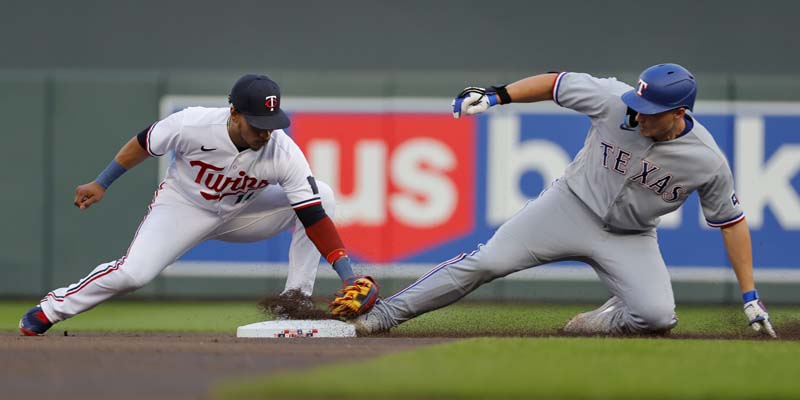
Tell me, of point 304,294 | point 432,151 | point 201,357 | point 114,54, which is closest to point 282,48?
point 114,54

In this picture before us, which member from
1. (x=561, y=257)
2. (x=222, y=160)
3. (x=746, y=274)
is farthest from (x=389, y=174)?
(x=746, y=274)

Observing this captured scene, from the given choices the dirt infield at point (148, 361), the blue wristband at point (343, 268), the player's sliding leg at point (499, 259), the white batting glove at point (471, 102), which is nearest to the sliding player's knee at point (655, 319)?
the player's sliding leg at point (499, 259)

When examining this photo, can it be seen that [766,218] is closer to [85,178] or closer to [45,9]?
[85,178]

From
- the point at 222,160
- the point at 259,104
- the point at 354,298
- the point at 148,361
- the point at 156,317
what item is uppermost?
the point at 259,104

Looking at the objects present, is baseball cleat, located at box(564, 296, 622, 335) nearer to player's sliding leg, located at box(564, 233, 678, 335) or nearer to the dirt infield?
player's sliding leg, located at box(564, 233, 678, 335)

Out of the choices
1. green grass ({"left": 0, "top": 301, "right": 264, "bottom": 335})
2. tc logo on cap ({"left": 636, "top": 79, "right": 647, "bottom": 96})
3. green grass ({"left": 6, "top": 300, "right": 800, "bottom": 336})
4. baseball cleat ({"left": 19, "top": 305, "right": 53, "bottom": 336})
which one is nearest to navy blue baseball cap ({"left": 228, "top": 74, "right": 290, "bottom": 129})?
green grass ({"left": 6, "top": 300, "right": 800, "bottom": 336})

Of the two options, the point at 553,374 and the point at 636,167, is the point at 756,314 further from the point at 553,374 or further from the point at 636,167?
the point at 553,374
